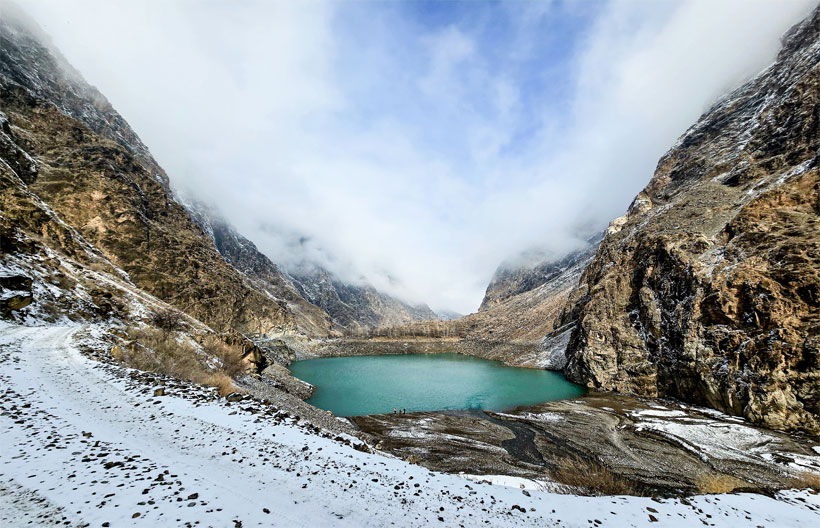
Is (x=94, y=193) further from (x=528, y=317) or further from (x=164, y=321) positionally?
(x=528, y=317)

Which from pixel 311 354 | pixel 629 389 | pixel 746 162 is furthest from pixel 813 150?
pixel 311 354

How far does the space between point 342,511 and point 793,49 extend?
Answer: 11277 centimetres

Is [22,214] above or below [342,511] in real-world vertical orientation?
above

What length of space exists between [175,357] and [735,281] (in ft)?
160

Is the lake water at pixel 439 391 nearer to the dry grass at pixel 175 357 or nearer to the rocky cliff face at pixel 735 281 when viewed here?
the rocky cliff face at pixel 735 281

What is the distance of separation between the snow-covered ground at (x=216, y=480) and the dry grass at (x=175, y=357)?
4253 mm

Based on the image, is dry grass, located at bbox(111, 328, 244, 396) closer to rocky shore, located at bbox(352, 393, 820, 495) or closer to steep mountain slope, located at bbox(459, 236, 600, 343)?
rocky shore, located at bbox(352, 393, 820, 495)

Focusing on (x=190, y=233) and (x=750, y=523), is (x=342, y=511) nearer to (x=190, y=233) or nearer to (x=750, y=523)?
(x=750, y=523)

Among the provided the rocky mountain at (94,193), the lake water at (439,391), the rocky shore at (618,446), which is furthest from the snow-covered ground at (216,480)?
the rocky mountain at (94,193)

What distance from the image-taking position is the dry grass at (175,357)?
15.1m

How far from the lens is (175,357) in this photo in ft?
60.4

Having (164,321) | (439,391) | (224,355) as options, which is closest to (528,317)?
(439,391)

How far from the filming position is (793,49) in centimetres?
6469

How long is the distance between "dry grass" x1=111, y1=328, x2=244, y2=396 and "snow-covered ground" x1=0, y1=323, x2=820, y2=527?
14.0 feet
